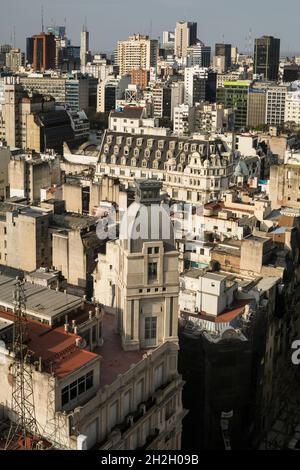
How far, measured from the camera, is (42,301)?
71.7 feet

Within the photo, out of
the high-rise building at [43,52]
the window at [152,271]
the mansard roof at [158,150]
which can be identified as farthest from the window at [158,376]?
the high-rise building at [43,52]

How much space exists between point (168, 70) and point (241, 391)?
422 ft

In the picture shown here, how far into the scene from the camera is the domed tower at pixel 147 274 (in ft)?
70.3

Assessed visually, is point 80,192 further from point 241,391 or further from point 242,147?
point 242,147

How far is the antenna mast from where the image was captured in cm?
1775

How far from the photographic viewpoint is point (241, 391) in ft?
90.4

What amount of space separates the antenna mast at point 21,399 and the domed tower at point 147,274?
3918 millimetres

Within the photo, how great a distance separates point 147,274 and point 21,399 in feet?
18.5

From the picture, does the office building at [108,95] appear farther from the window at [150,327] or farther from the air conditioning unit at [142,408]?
the air conditioning unit at [142,408]

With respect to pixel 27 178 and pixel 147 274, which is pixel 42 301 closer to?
pixel 147 274

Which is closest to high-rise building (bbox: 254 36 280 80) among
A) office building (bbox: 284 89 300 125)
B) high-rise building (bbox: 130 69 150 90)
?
high-rise building (bbox: 130 69 150 90)

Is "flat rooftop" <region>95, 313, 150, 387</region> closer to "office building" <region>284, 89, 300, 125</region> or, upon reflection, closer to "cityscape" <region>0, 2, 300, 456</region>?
"cityscape" <region>0, 2, 300, 456</region>

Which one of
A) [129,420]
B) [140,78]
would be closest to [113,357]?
[129,420]

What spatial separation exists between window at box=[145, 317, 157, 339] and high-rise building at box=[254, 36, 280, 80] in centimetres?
14846
